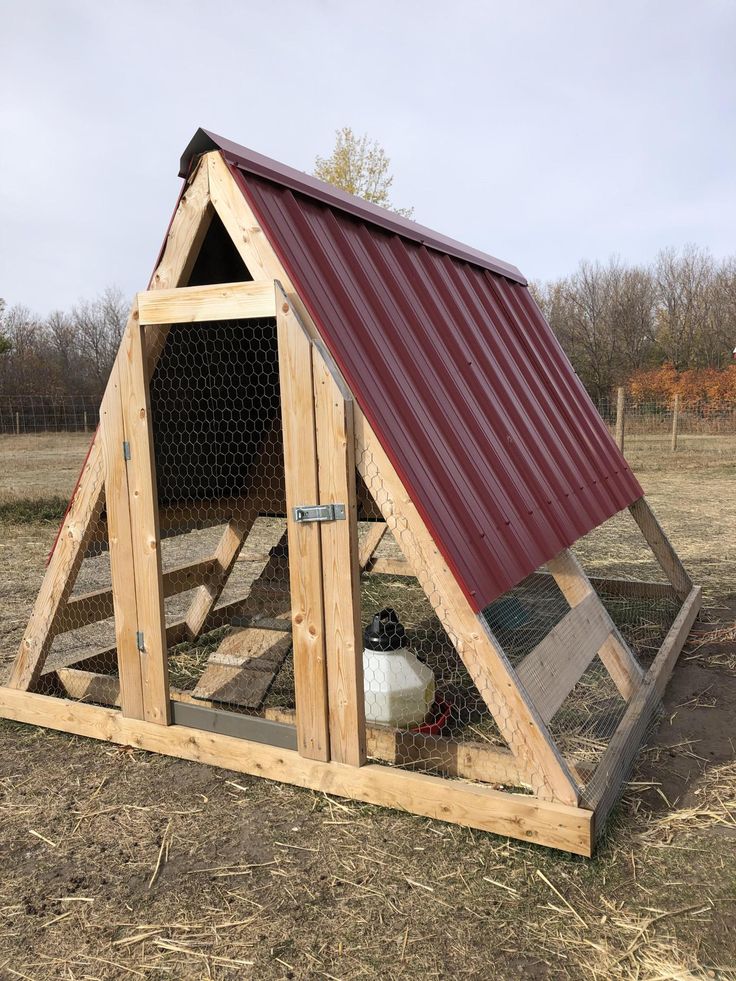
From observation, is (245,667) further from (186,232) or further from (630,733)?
(186,232)

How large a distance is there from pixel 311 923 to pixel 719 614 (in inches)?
162

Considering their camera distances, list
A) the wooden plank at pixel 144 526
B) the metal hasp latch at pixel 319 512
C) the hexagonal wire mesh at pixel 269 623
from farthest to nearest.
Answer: the wooden plank at pixel 144 526 → the hexagonal wire mesh at pixel 269 623 → the metal hasp latch at pixel 319 512

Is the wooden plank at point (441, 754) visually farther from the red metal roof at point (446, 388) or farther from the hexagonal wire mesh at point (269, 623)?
the red metal roof at point (446, 388)

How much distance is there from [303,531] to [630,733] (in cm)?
158

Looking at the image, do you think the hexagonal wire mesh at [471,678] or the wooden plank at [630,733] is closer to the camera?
the wooden plank at [630,733]

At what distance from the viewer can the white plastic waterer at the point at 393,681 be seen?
3.20 m

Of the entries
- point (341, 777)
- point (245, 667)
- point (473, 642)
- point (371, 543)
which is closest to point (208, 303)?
point (473, 642)

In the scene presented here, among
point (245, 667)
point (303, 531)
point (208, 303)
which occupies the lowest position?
point (245, 667)

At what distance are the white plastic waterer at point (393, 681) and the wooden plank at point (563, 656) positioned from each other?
0.64 meters

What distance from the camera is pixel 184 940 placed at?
207cm

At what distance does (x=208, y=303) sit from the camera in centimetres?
278

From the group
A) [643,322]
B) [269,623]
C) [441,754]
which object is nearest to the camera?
[441,754]

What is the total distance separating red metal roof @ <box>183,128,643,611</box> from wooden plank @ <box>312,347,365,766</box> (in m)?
0.09

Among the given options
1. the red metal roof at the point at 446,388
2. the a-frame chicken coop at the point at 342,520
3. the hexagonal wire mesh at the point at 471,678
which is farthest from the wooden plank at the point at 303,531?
the hexagonal wire mesh at the point at 471,678
